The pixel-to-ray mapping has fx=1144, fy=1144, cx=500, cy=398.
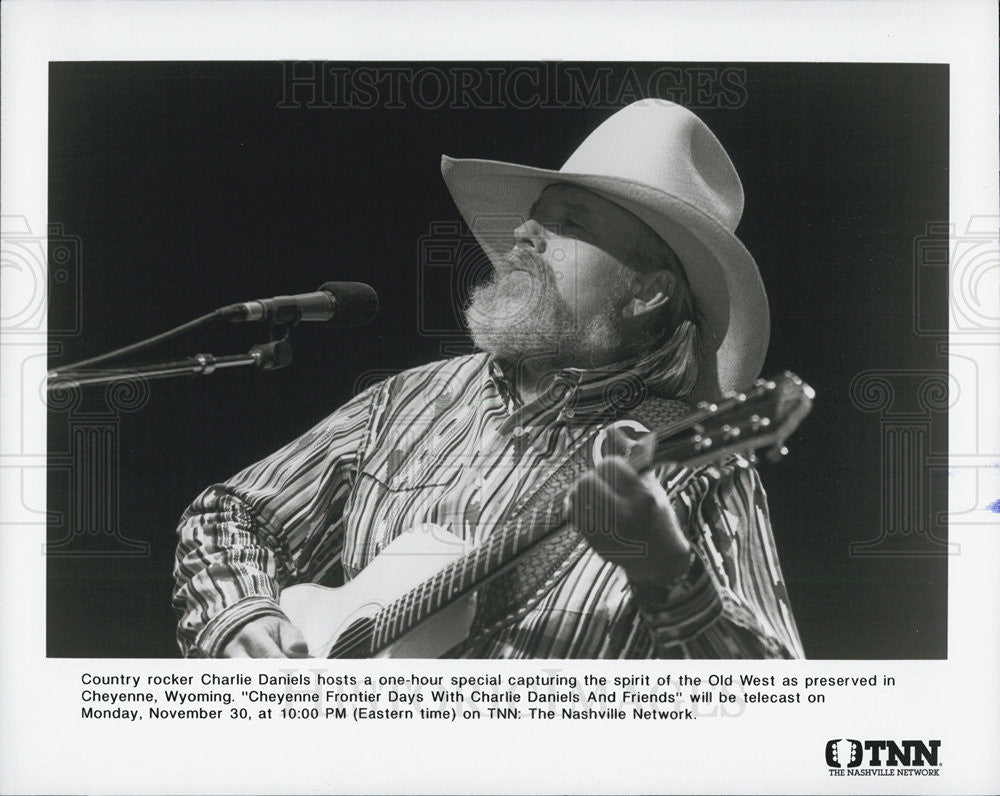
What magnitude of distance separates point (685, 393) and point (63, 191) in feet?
5.91

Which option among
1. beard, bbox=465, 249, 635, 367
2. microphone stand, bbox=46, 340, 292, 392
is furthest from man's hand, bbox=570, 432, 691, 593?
microphone stand, bbox=46, 340, 292, 392

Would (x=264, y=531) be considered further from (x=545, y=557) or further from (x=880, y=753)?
(x=880, y=753)

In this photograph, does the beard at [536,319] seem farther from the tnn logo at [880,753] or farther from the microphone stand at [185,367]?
the tnn logo at [880,753]

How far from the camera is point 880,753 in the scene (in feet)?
9.99

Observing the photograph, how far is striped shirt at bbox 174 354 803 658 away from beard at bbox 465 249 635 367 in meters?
0.06

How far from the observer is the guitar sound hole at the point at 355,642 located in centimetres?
300

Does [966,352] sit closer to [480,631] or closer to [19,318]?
[480,631]

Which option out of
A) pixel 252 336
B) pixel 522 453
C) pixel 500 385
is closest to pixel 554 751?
pixel 522 453

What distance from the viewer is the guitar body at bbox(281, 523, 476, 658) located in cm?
294

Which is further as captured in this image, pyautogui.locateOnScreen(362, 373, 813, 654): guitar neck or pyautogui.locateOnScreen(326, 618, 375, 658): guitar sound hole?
pyautogui.locateOnScreen(326, 618, 375, 658): guitar sound hole

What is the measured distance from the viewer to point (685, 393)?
2.92 metres

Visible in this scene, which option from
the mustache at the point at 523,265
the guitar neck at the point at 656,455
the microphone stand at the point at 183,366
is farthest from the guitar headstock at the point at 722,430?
the microphone stand at the point at 183,366

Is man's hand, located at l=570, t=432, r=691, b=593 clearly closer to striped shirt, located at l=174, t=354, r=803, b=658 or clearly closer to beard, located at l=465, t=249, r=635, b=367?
striped shirt, located at l=174, t=354, r=803, b=658

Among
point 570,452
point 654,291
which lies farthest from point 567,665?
point 654,291
